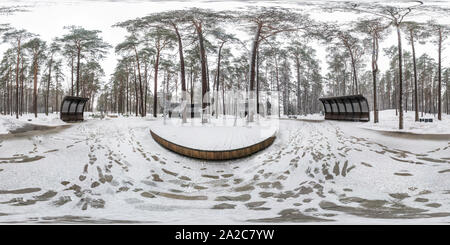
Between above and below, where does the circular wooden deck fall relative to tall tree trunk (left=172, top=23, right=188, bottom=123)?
below

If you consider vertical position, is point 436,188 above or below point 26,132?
below

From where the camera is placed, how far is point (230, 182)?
3.61 feet

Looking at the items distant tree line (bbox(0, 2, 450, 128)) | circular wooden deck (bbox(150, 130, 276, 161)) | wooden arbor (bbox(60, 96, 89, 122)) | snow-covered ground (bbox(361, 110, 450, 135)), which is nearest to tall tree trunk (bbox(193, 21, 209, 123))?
distant tree line (bbox(0, 2, 450, 128))

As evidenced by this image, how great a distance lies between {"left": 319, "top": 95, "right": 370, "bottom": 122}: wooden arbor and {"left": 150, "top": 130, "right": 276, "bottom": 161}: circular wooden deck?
0.69 m

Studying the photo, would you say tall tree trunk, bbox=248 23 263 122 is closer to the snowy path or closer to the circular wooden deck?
the circular wooden deck

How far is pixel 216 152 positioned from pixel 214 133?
9.9 inches

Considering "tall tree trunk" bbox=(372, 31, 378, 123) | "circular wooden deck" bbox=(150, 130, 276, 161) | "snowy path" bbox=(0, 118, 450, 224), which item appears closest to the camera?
"snowy path" bbox=(0, 118, 450, 224)

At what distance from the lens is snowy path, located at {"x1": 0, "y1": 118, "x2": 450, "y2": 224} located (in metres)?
0.87

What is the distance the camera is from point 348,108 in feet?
5.07

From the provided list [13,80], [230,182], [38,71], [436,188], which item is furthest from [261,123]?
[13,80]

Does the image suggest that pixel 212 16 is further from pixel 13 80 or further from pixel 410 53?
pixel 13 80

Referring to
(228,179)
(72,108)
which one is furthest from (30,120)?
(228,179)

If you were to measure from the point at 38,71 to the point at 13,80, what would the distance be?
0.37 meters
